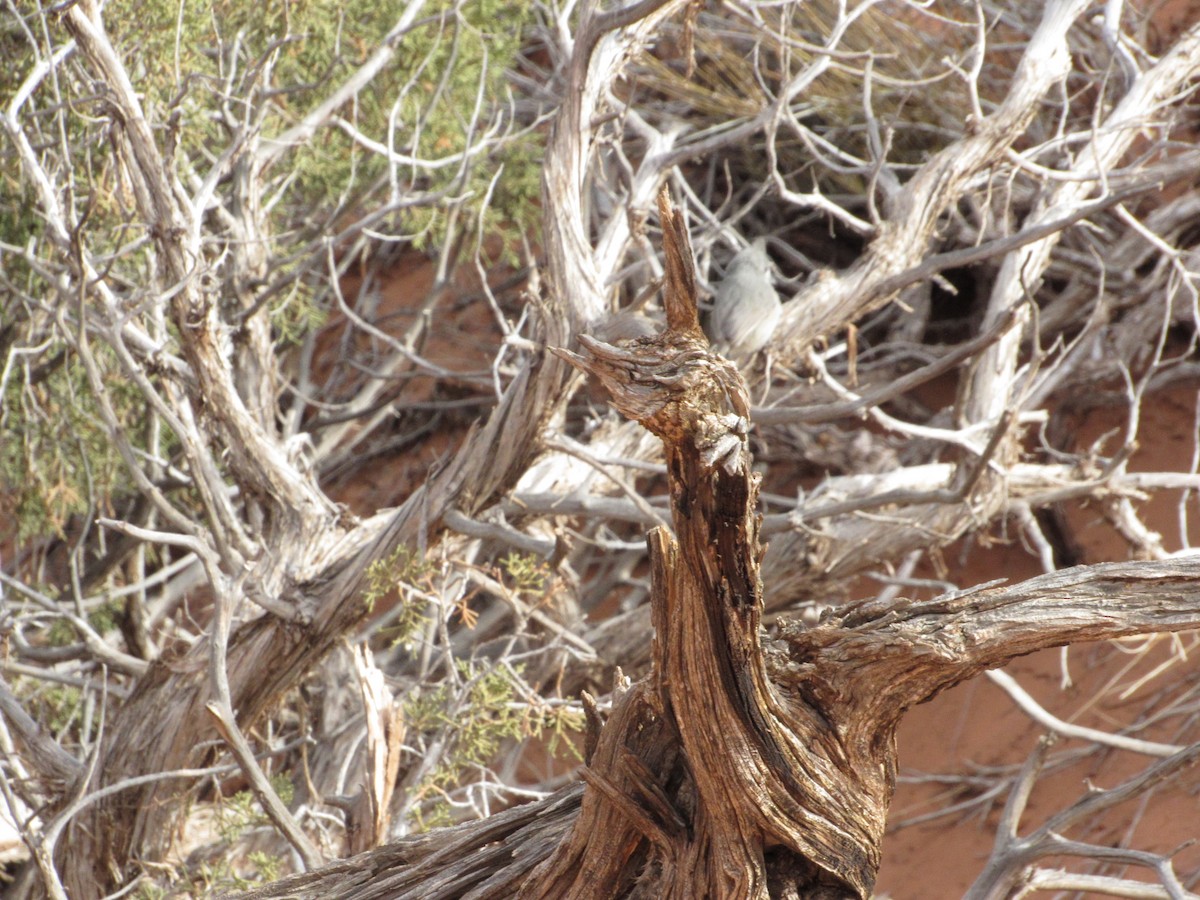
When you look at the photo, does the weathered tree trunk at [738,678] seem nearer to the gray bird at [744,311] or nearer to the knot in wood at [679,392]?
the knot in wood at [679,392]

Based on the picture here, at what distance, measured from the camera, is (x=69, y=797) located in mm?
3057

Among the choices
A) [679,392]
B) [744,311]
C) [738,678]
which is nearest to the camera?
[679,392]

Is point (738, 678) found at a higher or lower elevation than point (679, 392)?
lower

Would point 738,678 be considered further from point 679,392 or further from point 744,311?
point 744,311

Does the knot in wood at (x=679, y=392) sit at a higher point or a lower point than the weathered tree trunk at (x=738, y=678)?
higher

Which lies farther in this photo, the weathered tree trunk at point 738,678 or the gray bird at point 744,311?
the gray bird at point 744,311

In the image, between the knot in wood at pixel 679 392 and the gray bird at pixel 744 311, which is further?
the gray bird at pixel 744 311

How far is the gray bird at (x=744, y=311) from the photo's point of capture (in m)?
3.72

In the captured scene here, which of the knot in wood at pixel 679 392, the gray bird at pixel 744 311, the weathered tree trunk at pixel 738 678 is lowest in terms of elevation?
the gray bird at pixel 744 311

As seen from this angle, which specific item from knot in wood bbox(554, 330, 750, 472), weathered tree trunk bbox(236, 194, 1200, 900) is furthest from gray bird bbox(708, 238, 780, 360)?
knot in wood bbox(554, 330, 750, 472)

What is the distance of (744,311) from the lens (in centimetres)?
387

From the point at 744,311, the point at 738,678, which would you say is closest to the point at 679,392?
the point at 738,678

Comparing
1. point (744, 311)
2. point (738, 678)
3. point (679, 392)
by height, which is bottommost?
point (744, 311)

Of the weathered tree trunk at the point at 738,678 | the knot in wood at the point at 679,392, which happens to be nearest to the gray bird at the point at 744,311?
the weathered tree trunk at the point at 738,678
